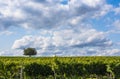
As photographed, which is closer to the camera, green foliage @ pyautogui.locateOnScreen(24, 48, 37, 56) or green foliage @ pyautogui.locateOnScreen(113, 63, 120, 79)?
green foliage @ pyautogui.locateOnScreen(113, 63, 120, 79)

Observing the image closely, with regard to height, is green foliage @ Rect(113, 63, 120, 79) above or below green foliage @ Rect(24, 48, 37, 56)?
below

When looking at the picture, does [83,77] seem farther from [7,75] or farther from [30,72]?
[7,75]

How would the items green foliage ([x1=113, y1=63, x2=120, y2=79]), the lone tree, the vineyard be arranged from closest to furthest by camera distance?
green foliage ([x1=113, y1=63, x2=120, y2=79]), the vineyard, the lone tree

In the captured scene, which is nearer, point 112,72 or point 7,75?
point 7,75

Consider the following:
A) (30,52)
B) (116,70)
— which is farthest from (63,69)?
(30,52)

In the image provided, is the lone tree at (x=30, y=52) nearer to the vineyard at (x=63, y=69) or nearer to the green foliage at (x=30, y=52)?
the green foliage at (x=30, y=52)

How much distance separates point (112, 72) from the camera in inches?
1410

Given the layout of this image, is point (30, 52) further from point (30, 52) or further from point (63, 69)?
point (63, 69)

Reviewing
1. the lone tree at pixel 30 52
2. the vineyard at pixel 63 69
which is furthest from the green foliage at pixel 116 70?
the lone tree at pixel 30 52

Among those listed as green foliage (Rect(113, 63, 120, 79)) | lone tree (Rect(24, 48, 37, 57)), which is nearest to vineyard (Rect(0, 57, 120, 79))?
green foliage (Rect(113, 63, 120, 79))

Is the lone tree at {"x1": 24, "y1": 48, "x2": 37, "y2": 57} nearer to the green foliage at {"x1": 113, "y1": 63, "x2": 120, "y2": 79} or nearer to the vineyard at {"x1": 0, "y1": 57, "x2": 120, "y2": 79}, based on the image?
the vineyard at {"x1": 0, "y1": 57, "x2": 120, "y2": 79}

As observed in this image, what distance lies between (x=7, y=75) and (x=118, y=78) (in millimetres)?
14090

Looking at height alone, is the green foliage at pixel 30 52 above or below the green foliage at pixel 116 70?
above

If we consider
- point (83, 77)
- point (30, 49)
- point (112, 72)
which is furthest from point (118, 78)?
point (30, 49)
